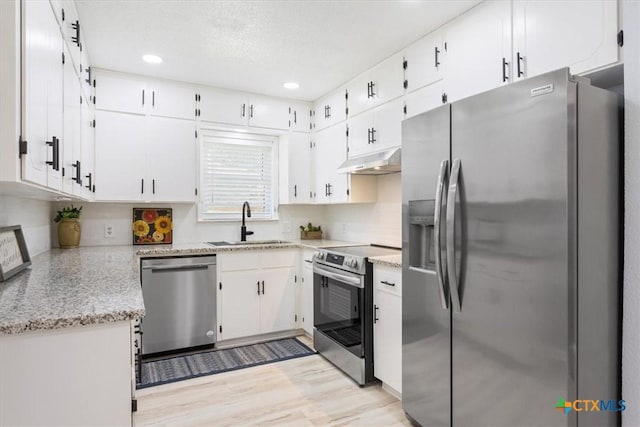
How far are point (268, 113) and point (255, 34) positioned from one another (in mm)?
1441

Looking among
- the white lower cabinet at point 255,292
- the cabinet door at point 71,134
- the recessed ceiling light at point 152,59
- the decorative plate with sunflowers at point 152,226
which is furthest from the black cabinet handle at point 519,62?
the decorative plate with sunflowers at point 152,226

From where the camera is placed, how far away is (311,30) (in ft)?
8.54

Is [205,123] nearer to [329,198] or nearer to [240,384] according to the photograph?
[329,198]

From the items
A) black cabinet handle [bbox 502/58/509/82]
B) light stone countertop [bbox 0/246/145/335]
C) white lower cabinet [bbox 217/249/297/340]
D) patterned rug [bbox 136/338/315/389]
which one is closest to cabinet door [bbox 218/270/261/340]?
white lower cabinet [bbox 217/249/297/340]

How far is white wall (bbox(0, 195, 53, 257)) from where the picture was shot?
215 cm

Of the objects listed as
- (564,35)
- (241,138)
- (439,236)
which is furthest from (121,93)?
(564,35)

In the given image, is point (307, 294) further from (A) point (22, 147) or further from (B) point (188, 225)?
(A) point (22, 147)

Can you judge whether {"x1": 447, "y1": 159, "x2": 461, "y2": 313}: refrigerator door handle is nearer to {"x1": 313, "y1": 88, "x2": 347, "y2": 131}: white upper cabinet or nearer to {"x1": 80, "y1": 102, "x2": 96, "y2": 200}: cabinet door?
{"x1": 313, "y1": 88, "x2": 347, "y2": 131}: white upper cabinet

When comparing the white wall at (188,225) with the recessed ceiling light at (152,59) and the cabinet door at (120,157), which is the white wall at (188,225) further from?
the recessed ceiling light at (152,59)

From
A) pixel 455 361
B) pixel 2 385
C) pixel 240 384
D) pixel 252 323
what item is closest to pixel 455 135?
pixel 455 361

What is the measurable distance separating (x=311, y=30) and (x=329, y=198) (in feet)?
5.56

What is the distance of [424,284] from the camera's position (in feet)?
6.69

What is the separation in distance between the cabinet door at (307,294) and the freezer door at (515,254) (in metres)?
1.88

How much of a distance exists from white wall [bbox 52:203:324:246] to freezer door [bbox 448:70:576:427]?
2.76 m
